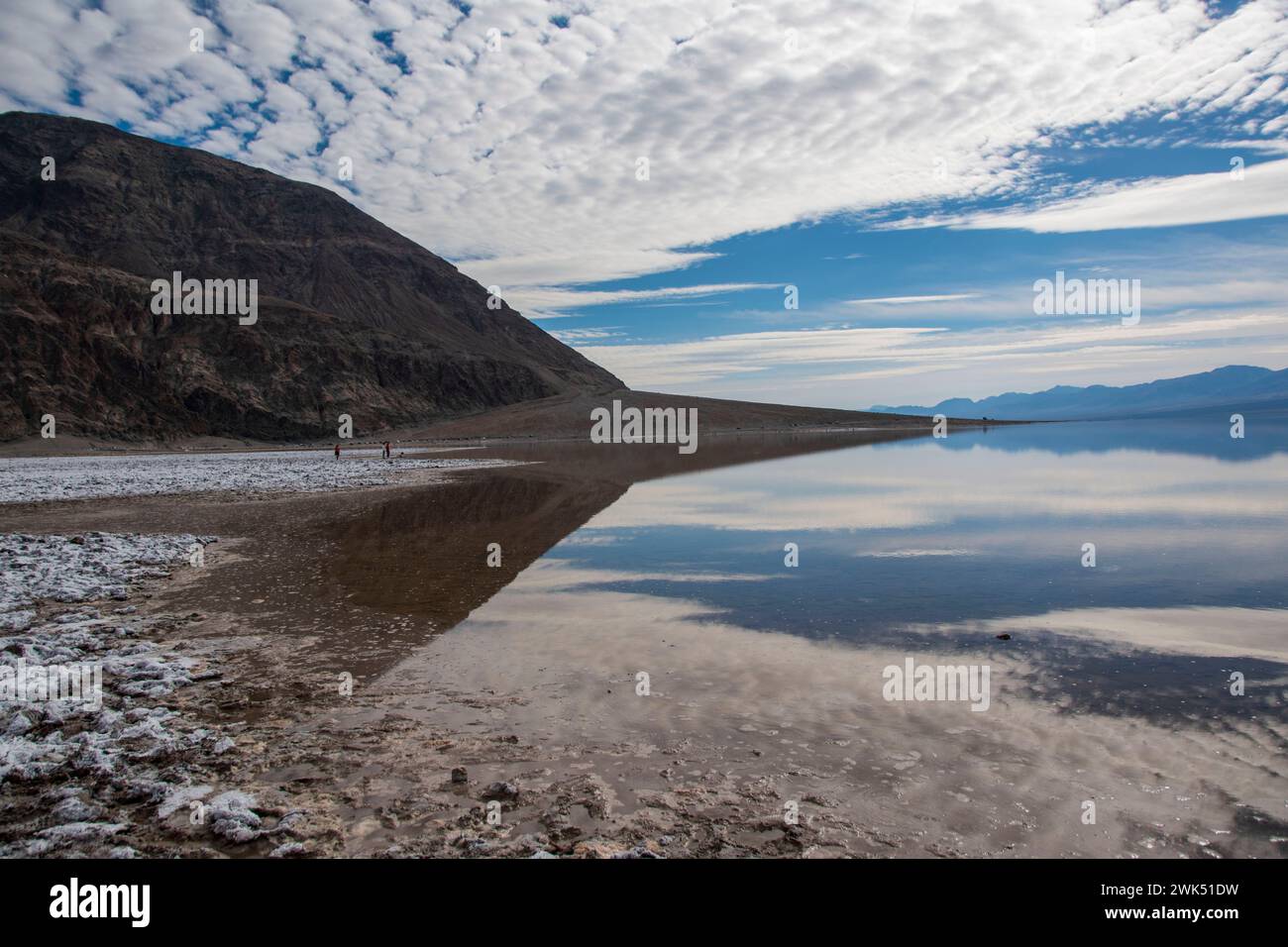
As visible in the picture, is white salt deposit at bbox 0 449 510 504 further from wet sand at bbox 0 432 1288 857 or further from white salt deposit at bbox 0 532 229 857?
wet sand at bbox 0 432 1288 857

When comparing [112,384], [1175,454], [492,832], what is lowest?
[492,832]

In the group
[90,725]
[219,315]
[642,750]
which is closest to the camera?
[642,750]

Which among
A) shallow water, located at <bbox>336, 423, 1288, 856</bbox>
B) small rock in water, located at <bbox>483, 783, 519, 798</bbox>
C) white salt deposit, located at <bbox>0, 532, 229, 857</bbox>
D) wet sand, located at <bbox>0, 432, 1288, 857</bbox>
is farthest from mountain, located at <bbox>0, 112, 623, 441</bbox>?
small rock in water, located at <bbox>483, 783, 519, 798</bbox>

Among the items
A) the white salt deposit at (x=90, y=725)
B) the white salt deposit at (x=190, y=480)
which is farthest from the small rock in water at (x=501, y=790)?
the white salt deposit at (x=190, y=480)

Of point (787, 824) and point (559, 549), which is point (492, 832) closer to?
point (787, 824)

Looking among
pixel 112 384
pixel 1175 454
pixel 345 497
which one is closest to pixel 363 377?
pixel 112 384

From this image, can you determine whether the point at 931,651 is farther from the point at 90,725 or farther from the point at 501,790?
the point at 90,725

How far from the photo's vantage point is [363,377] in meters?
115

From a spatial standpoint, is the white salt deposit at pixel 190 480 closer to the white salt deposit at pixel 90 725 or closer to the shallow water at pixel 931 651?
the shallow water at pixel 931 651

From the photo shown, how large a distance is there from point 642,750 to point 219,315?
123788mm

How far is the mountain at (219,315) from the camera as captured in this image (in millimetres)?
88750

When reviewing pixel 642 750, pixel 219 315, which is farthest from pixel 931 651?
pixel 219 315

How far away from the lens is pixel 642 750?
5996 mm
